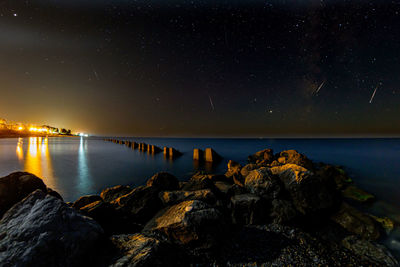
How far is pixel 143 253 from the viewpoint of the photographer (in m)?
3.04

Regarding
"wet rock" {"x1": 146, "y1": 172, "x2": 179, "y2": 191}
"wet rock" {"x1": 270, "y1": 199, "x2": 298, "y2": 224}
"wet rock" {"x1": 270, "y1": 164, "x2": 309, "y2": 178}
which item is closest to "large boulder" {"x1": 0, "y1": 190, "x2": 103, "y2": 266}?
"wet rock" {"x1": 146, "y1": 172, "x2": 179, "y2": 191}

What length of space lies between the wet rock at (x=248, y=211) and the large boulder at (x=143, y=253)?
335 centimetres

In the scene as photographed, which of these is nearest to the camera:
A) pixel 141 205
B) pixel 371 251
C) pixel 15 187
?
pixel 371 251

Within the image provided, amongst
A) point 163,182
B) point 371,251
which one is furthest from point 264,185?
point 163,182

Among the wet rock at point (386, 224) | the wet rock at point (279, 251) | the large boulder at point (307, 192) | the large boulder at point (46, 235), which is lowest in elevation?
the wet rock at point (386, 224)

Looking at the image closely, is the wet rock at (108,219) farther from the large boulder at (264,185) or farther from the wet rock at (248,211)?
the large boulder at (264,185)

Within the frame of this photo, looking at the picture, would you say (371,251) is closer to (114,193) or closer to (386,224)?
(386,224)

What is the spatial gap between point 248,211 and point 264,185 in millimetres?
1829

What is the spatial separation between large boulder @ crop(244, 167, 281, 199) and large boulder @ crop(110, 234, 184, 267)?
5.16 meters

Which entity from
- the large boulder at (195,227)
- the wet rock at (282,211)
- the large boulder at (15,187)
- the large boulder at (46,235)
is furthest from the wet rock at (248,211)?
the large boulder at (15,187)

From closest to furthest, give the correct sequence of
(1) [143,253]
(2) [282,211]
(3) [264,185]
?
(1) [143,253]
(2) [282,211]
(3) [264,185]

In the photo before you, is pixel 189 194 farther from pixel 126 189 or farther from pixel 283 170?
pixel 283 170

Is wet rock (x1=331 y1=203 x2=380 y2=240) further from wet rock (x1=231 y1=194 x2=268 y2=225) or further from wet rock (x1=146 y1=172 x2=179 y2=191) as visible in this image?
wet rock (x1=146 y1=172 x2=179 y2=191)

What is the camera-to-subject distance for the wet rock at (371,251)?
192 inches
